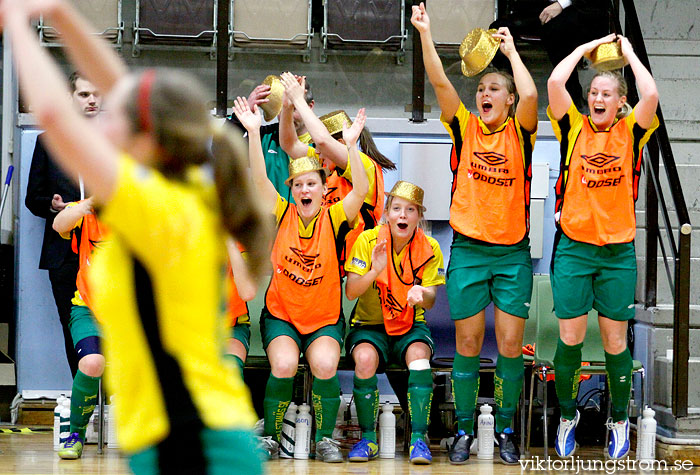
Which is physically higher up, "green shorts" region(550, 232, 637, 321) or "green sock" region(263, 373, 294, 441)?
"green shorts" region(550, 232, 637, 321)

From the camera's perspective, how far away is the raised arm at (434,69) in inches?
199

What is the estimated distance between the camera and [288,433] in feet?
16.5

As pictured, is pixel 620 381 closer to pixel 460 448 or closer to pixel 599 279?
pixel 599 279

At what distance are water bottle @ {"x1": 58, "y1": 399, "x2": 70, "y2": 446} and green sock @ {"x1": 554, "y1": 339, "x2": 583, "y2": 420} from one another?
8.76 feet

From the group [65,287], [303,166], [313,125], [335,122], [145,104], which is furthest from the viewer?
[65,287]

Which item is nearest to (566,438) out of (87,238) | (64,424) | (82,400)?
(82,400)

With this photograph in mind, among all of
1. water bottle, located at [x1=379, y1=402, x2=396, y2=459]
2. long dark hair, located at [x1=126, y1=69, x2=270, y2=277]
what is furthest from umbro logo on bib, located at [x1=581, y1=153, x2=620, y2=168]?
long dark hair, located at [x1=126, y1=69, x2=270, y2=277]

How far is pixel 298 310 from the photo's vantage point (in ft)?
16.8

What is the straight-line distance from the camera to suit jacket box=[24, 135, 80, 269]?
594cm

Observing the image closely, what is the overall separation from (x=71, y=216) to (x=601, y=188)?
2.86 metres

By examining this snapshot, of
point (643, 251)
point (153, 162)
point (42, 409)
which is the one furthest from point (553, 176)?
point (153, 162)

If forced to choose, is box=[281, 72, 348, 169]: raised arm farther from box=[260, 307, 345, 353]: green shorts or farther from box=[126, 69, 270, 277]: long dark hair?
box=[126, 69, 270, 277]: long dark hair

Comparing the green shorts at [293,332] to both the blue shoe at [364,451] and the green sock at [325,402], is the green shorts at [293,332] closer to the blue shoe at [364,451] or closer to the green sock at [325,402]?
the green sock at [325,402]

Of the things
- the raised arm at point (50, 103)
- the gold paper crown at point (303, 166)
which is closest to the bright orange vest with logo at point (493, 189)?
the gold paper crown at point (303, 166)
